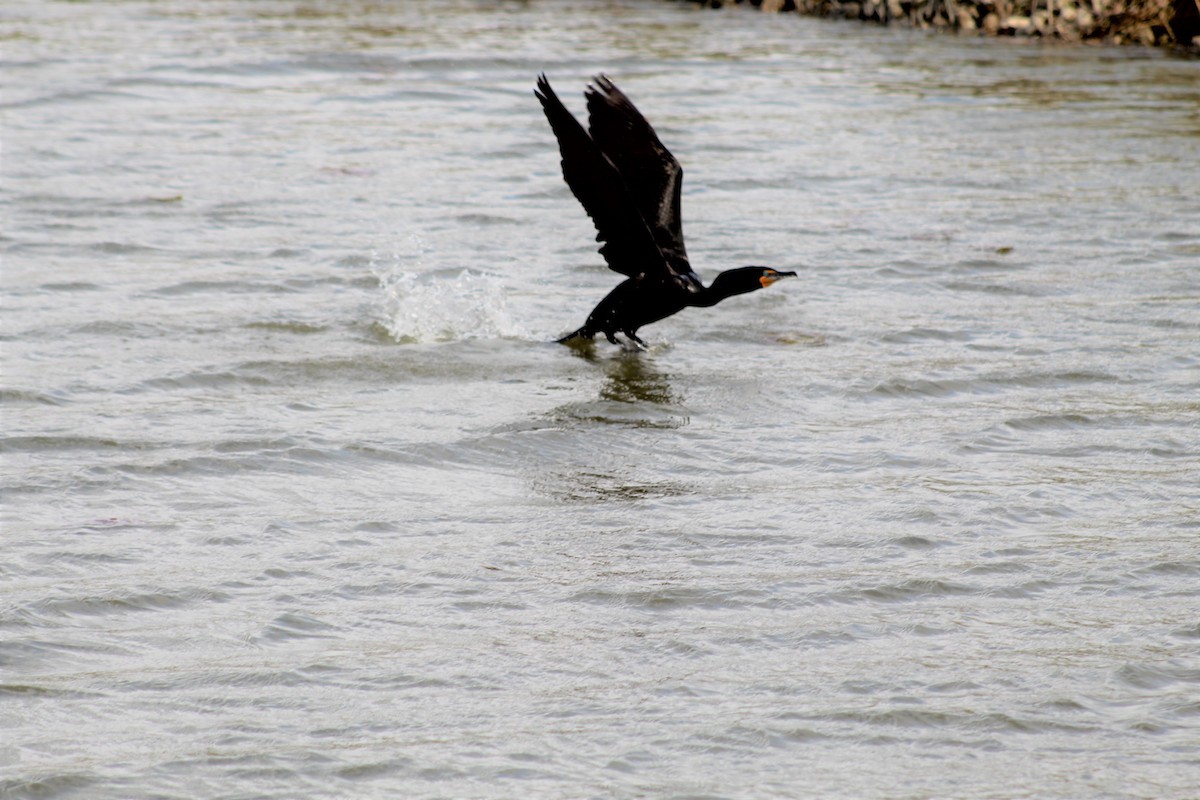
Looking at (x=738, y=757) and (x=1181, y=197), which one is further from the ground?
(x=1181, y=197)

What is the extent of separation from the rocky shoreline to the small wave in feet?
37.0

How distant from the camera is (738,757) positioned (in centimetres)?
381

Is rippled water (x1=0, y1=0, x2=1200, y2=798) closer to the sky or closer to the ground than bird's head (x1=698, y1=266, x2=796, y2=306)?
closer to the ground

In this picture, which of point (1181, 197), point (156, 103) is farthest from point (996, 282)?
point (156, 103)

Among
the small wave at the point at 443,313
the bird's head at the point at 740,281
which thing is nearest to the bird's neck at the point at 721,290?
the bird's head at the point at 740,281

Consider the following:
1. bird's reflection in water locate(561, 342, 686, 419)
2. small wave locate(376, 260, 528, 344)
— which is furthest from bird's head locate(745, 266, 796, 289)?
small wave locate(376, 260, 528, 344)

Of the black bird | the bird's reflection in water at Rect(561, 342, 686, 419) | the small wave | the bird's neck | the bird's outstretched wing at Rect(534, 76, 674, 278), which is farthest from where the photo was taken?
the small wave

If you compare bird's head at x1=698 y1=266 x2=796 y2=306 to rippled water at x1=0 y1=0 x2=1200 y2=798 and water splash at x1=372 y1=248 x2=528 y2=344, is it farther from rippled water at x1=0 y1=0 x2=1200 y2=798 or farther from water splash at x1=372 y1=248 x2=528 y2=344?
water splash at x1=372 y1=248 x2=528 y2=344

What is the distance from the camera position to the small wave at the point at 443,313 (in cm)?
787

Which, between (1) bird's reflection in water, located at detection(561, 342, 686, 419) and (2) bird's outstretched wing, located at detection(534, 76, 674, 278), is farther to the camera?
(1) bird's reflection in water, located at detection(561, 342, 686, 419)

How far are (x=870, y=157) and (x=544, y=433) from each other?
6.38 meters

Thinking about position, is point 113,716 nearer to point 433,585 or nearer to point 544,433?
point 433,585

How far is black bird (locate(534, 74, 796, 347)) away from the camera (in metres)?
7.32

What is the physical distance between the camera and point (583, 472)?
6.08 metres
